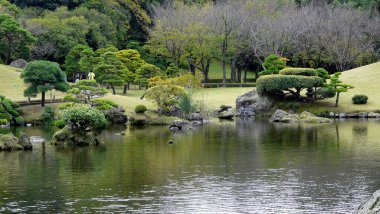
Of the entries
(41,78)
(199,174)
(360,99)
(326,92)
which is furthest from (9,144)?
(360,99)

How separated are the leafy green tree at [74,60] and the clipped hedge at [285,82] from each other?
20.1 meters

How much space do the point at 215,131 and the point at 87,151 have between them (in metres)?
13.0

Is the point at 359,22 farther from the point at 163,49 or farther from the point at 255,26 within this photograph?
the point at 163,49

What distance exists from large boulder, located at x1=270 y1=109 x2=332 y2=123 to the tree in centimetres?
1708

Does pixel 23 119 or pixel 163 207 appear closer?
pixel 163 207

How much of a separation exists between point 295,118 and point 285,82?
24.0 feet

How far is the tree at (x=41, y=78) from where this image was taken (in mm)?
54594

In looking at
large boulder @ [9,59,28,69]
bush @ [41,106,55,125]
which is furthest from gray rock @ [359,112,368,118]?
large boulder @ [9,59,28,69]

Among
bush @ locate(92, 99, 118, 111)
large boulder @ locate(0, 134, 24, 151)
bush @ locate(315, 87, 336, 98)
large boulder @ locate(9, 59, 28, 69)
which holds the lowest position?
large boulder @ locate(0, 134, 24, 151)

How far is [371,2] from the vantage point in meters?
89.4

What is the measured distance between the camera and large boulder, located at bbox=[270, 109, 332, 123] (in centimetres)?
5553

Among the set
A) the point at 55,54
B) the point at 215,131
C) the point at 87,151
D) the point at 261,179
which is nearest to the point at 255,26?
the point at 55,54

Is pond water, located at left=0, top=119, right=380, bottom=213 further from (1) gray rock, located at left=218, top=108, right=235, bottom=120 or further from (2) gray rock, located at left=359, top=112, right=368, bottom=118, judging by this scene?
(1) gray rock, located at left=218, top=108, right=235, bottom=120

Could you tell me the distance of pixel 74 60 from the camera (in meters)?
74.4
